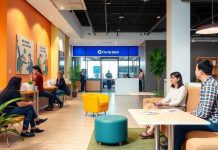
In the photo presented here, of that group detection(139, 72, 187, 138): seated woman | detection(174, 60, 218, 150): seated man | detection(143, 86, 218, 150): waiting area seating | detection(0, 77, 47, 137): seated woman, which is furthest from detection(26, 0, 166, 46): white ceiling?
detection(143, 86, 218, 150): waiting area seating

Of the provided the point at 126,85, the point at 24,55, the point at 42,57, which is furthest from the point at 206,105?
the point at 126,85

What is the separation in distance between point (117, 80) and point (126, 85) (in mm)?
621

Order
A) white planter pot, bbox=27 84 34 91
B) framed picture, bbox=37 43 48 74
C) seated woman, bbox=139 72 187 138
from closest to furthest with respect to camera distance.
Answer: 1. seated woman, bbox=139 72 187 138
2. white planter pot, bbox=27 84 34 91
3. framed picture, bbox=37 43 48 74

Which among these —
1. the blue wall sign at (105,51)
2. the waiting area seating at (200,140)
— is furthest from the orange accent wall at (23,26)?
the blue wall sign at (105,51)

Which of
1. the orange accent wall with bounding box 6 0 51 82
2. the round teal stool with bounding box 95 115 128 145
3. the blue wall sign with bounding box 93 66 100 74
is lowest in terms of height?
the round teal stool with bounding box 95 115 128 145

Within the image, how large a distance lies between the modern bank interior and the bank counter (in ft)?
0.20

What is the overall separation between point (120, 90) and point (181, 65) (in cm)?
931

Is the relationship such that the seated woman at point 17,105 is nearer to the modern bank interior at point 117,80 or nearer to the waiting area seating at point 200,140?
the modern bank interior at point 117,80

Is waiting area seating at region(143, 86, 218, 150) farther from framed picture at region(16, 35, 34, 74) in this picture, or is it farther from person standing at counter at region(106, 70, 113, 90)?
person standing at counter at region(106, 70, 113, 90)

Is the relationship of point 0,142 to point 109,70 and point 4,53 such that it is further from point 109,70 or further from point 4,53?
point 109,70

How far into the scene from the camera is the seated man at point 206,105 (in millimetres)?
3455

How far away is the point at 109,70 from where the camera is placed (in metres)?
21.8

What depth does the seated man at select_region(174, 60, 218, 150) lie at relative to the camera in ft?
11.3

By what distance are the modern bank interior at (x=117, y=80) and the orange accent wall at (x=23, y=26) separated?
27 millimetres
